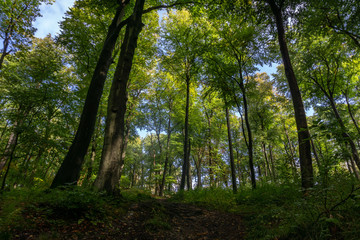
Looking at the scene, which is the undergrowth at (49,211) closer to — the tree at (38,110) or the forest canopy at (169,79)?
the forest canopy at (169,79)

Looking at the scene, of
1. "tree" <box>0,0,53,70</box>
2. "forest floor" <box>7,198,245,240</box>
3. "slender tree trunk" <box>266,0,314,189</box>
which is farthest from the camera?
"tree" <box>0,0,53,70</box>

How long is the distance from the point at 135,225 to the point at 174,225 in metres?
1.22

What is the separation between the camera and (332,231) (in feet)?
6.92

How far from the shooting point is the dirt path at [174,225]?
3547mm

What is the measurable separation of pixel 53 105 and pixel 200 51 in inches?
366

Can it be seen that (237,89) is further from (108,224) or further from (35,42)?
(35,42)

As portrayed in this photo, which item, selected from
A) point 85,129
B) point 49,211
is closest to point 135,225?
point 49,211

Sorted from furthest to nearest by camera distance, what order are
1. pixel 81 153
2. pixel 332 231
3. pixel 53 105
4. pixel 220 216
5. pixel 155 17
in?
pixel 155 17 < pixel 53 105 < pixel 220 216 < pixel 81 153 < pixel 332 231

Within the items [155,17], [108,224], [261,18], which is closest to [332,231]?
[108,224]

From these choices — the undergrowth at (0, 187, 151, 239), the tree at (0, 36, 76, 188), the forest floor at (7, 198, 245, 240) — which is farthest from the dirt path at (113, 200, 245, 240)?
the tree at (0, 36, 76, 188)

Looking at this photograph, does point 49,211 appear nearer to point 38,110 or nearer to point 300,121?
point 38,110

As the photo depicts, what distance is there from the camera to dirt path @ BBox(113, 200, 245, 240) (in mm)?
3547

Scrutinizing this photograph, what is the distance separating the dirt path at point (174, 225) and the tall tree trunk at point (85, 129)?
1.68m

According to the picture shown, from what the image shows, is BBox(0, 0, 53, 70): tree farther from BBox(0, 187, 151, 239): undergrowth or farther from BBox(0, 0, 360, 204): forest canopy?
BBox(0, 187, 151, 239): undergrowth
